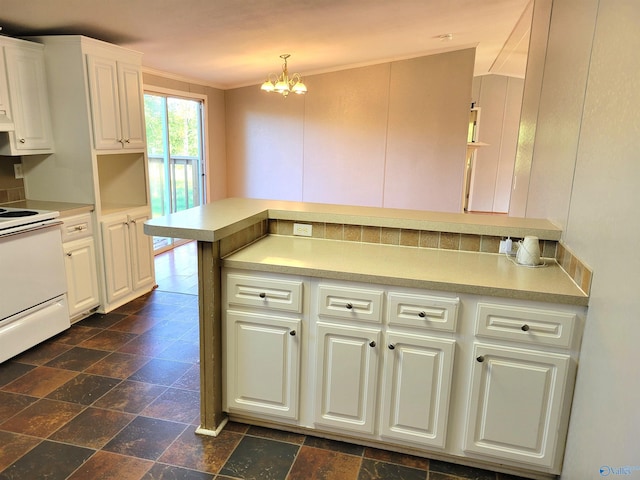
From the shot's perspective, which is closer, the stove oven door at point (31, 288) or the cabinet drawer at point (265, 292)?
the cabinet drawer at point (265, 292)

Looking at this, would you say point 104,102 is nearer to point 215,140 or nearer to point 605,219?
point 215,140

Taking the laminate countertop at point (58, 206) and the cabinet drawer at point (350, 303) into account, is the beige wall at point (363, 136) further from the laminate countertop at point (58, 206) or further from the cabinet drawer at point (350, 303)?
the cabinet drawer at point (350, 303)

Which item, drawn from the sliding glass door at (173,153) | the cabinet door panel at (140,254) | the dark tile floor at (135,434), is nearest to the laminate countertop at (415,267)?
the dark tile floor at (135,434)

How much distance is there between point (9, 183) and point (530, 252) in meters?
3.71

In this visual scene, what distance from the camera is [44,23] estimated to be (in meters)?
3.00

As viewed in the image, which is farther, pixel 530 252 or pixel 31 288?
pixel 31 288

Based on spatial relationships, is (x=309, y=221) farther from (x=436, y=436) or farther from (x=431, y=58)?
(x=431, y=58)

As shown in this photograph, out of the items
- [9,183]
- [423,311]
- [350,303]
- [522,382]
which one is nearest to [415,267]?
[423,311]

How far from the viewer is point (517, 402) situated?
6.13ft

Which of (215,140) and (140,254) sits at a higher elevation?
(215,140)

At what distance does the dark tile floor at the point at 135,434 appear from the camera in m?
1.98

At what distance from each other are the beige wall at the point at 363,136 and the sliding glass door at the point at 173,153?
32.7 inches

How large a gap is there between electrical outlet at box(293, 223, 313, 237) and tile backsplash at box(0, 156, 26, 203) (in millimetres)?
2433

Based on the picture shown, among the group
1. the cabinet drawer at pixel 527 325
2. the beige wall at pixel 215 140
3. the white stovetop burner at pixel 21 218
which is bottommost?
the cabinet drawer at pixel 527 325
